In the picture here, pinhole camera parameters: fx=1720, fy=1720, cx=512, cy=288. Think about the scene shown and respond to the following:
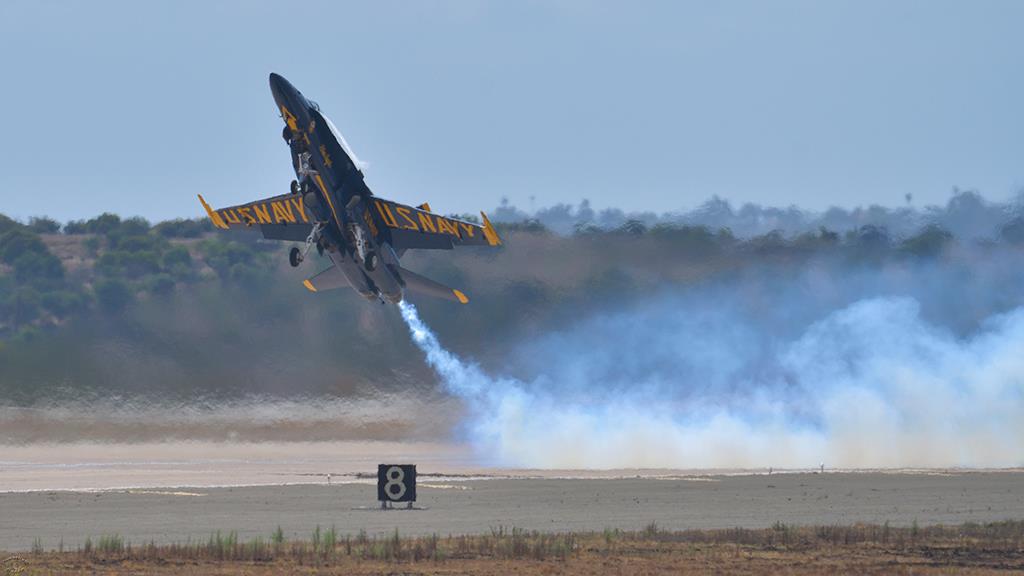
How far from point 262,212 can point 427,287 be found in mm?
6003

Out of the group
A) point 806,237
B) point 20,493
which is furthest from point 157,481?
point 806,237

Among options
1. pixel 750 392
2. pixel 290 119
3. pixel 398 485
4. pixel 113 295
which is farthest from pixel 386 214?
pixel 750 392

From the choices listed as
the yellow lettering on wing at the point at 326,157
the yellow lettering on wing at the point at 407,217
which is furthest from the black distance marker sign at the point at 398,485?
the yellow lettering on wing at the point at 407,217

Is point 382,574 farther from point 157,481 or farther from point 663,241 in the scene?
point 663,241

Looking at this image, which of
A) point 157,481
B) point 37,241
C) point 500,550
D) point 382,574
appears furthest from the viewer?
point 37,241

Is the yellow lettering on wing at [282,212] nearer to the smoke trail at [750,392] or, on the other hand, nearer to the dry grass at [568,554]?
the smoke trail at [750,392]

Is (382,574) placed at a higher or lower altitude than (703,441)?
lower

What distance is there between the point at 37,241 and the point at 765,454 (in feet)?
133

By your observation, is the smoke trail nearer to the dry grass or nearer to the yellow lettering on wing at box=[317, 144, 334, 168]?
the yellow lettering on wing at box=[317, 144, 334, 168]

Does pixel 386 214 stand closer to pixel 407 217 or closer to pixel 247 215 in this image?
pixel 407 217

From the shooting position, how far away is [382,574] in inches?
1248

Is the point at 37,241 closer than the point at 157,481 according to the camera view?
No

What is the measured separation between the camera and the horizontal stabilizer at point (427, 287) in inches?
2254

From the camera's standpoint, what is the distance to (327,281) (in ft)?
193
